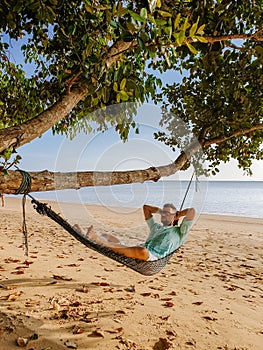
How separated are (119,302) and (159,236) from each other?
0.63 metres

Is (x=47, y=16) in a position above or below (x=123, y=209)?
above

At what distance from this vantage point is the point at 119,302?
8.47 feet

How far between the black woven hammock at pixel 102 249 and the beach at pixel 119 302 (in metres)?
0.10

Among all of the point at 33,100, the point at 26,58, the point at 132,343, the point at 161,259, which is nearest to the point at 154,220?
the point at 161,259

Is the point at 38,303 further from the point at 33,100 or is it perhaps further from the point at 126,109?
the point at 33,100

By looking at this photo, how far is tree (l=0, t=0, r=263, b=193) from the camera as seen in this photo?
1492 millimetres

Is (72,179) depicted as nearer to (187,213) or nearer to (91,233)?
(91,233)

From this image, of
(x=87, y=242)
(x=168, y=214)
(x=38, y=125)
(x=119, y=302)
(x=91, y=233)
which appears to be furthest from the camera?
(x=168, y=214)

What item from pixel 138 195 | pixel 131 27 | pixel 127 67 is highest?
pixel 127 67

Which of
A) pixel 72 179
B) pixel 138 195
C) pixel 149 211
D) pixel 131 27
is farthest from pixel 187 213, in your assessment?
pixel 131 27

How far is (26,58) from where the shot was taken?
332cm

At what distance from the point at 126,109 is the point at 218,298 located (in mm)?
1941

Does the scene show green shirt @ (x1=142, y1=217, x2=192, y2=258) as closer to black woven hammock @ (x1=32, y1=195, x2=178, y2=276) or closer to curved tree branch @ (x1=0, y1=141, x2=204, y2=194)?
black woven hammock @ (x1=32, y1=195, x2=178, y2=276)

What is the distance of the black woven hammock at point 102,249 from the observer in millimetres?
1915
